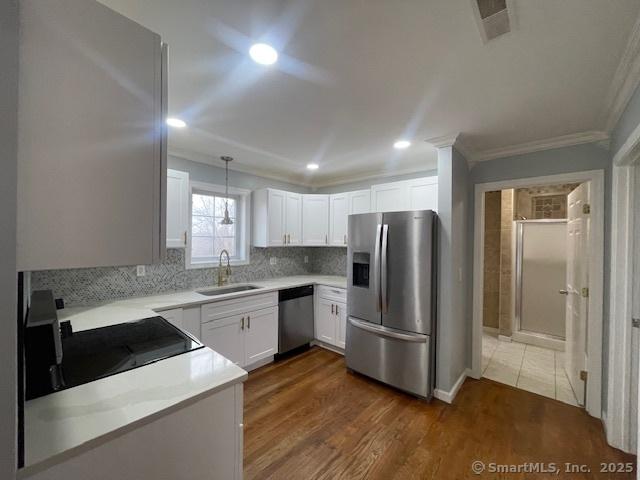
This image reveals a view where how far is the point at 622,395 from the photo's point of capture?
1.83 m

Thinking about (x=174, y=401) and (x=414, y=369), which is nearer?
(x=174, y=401)

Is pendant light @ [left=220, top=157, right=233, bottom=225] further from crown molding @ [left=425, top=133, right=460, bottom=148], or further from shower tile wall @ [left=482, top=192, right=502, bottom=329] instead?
shower tile wall @ [left=482, top=192, right=502, bottom=329]

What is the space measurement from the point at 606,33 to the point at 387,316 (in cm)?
227

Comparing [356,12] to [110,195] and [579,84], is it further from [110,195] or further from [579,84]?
[579,84]

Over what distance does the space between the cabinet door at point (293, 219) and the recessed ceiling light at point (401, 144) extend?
1591 millimetres

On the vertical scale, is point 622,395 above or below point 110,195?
below

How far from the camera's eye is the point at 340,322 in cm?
327

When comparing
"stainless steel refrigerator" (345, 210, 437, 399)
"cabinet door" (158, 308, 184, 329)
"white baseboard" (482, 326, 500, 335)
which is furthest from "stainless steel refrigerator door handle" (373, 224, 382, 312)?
"white baseboard" (482, 326, 500, 335)

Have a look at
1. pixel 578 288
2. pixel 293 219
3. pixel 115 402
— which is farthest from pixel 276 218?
pixel 578 288

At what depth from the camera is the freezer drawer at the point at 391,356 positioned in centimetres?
238

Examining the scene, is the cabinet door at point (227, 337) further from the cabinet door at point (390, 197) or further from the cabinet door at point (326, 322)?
the cabinet door at point (390, 197)

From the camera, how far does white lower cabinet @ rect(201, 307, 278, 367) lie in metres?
2.55

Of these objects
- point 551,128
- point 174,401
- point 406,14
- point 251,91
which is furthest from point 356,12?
point 551,128

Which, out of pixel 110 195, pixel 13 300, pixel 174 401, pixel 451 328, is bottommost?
pixel 451 328
